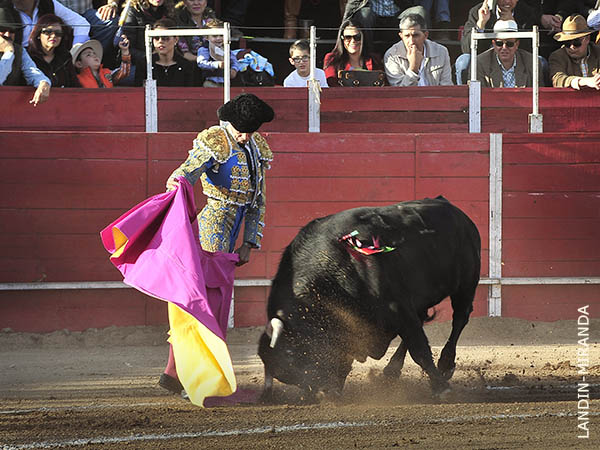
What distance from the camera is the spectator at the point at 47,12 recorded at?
23.2 ft

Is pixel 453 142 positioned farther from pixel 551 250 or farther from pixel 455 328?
pixel 455 328

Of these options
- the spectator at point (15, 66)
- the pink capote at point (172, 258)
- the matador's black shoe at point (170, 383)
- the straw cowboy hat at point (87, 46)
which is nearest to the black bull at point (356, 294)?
the pink capote at point (172, 258)

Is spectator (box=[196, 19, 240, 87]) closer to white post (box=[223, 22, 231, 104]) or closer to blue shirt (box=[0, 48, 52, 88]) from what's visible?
white post (box=[223, 22, 231, 104])

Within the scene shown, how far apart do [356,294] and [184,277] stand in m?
0.78

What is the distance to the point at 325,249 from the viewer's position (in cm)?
426

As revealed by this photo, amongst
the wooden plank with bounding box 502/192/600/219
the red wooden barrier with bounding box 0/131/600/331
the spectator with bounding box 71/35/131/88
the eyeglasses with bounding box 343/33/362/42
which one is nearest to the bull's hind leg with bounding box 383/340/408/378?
the red wooden barrier with bounding box 0/131/600/331

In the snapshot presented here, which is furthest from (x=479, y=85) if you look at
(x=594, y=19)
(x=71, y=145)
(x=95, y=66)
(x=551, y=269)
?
Result: (x=71, y=145)

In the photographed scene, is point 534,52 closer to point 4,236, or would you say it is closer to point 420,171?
point 420,171

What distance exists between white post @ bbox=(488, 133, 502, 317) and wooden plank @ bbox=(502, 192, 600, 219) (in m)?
0.06

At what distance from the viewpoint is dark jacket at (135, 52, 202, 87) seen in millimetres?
7230

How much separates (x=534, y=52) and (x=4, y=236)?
4045 millimetres

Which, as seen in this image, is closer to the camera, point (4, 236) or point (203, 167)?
point (203, 167)

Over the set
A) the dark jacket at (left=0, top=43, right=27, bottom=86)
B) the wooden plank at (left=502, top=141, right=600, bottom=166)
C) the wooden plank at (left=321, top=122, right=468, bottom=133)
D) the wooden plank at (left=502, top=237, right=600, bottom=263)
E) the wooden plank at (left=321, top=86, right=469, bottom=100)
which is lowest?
the wooden plank at (left=502, top=237, right=600, bottom=263)

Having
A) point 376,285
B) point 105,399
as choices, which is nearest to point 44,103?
point 105,399
